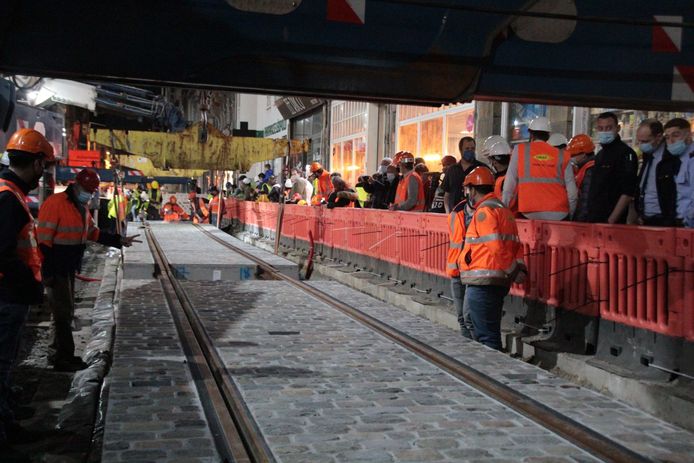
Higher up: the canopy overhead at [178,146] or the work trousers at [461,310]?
the canopy overhead at [178,146]

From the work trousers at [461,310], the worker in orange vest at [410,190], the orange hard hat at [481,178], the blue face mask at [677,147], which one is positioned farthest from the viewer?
the worker in orange vest at [410,190]

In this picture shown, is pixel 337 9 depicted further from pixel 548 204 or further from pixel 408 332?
pixel 408 332

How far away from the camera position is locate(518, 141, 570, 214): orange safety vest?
7805 mm

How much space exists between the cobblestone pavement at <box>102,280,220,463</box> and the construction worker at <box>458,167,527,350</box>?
2956mm

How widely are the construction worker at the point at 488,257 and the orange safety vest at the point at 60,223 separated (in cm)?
406

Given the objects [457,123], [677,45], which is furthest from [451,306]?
[457,123]

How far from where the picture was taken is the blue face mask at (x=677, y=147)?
696cm

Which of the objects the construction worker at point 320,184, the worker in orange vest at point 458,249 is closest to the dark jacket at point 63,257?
the worker in orange vest at point 458,249

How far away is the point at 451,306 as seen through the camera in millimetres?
10266

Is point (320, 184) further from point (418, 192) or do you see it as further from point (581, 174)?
point (581, 174)

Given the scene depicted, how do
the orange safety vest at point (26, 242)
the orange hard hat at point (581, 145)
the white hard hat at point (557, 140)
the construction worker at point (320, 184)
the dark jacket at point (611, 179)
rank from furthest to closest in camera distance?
1. the construction worker at point (320, 184)
2. the white hard hat at point (557, 140)
3. the orange hard hat at point (581, 145)
4. the dark jacket at point (611, 179)
5. the orange safety vest at point (26, 242)

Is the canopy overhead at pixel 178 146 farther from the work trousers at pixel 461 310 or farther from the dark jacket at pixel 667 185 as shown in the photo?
the dark jacket at pixel 667 185

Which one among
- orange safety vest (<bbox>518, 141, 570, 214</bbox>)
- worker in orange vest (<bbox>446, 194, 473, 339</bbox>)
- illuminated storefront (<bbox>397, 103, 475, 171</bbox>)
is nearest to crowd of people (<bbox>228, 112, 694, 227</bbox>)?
orange safety vest (<bbox>518, 141, 570, 214</bbox>)

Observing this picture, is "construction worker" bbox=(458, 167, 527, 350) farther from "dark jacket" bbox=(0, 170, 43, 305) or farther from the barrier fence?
"dark jacket" bbox=(0, 170, 43, 305)
